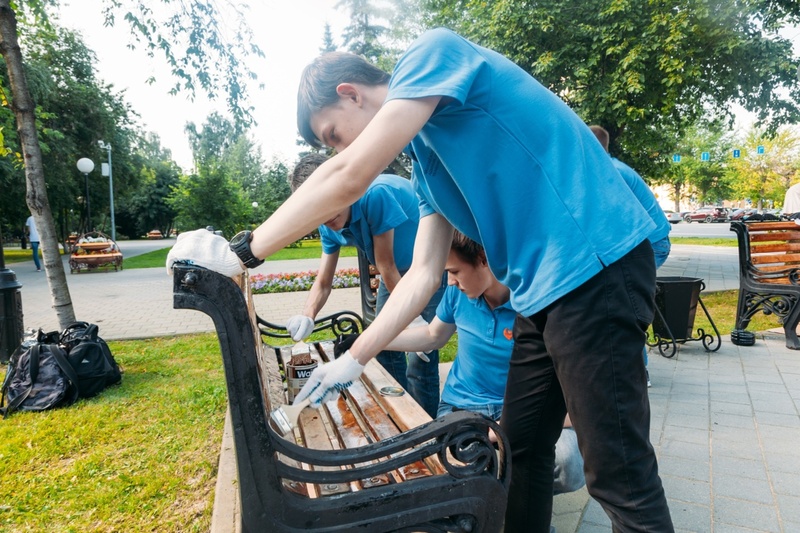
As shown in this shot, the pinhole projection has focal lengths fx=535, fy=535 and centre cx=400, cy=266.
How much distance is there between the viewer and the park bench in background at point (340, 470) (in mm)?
1182

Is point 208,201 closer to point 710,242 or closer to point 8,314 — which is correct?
point 8,314

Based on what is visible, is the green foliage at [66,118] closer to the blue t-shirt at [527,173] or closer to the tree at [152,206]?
the tree at [152,206]

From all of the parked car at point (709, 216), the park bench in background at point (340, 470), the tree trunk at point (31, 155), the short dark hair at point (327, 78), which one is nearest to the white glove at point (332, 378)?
the park bench in background at point (340, 470)

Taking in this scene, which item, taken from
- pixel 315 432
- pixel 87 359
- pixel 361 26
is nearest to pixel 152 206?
pixel 361 26

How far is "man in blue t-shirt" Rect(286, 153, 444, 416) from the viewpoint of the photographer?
2.74 metres

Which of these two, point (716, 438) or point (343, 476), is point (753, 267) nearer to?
point (716, 438)

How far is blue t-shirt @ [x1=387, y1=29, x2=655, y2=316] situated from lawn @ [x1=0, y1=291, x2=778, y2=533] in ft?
6.14

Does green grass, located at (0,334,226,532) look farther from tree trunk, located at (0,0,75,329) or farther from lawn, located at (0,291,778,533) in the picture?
tree trunk, located at (0,0,75,329)

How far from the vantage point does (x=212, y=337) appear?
584 cm

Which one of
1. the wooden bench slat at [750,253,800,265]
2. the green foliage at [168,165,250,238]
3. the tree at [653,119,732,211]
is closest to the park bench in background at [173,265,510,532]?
the wooden bench slat at [750,253,800,265]

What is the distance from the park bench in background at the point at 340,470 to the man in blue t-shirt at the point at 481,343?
466 mm

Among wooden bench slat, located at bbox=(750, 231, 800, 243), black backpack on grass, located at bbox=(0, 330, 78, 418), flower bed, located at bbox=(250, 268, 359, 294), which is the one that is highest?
wooden bench slat, located at bbox=(750, 231, 800, 243)

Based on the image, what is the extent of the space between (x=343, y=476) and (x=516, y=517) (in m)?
0.60

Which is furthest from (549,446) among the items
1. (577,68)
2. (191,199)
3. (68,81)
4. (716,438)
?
(68,81)
